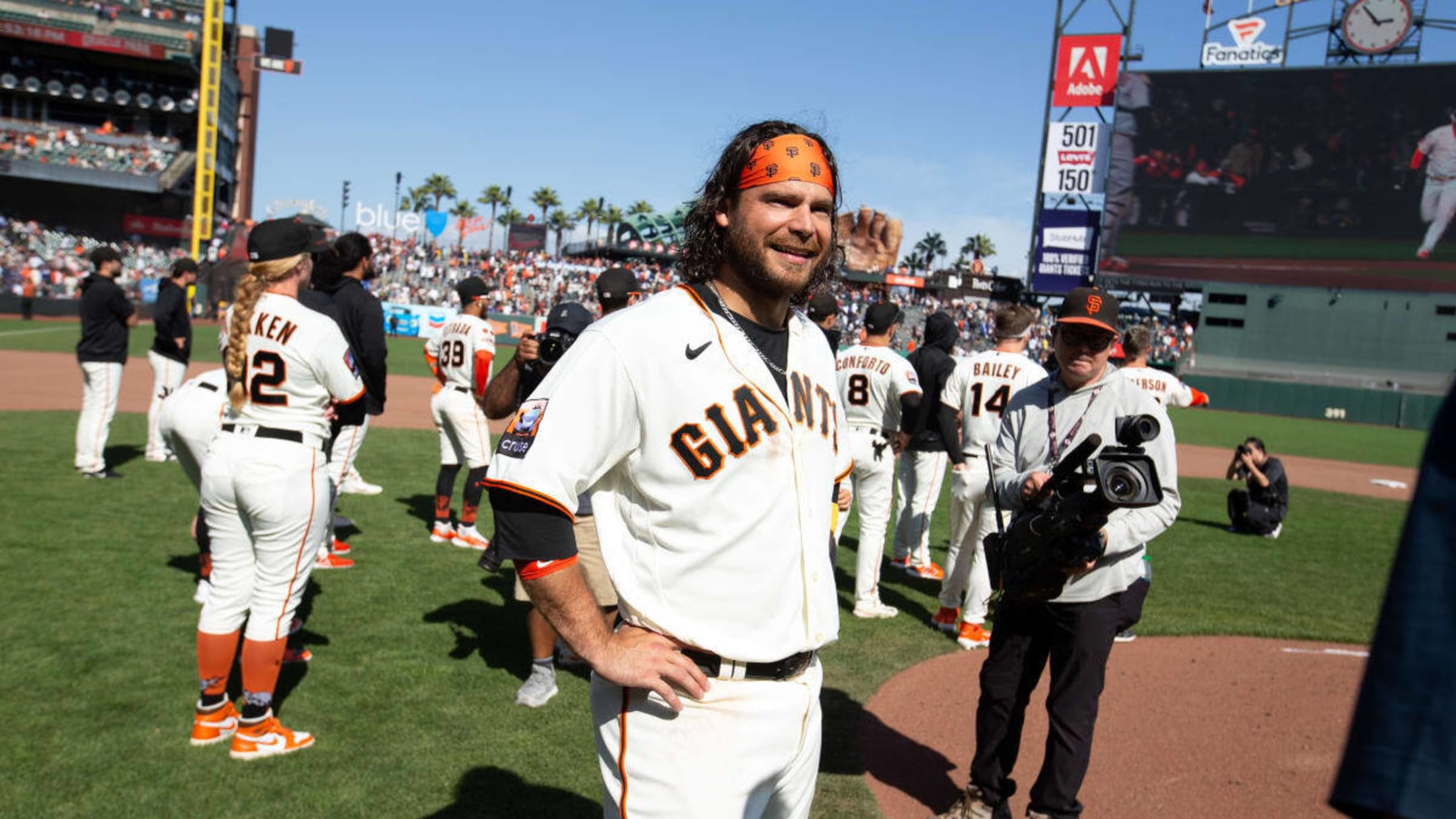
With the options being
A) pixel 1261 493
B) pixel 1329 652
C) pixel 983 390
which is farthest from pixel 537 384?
pixel 1261 493

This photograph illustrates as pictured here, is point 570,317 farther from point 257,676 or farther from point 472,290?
point 472,290

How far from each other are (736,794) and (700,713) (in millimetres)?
198

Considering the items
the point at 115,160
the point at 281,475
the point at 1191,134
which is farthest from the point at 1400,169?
the point at 115,160

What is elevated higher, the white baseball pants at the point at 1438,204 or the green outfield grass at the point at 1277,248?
the white baseball pants at the point at 1438,204

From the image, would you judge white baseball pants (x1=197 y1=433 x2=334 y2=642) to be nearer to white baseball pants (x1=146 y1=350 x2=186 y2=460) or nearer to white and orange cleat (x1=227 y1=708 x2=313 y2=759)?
white and orange cleat (x1=227 y1=708 x2=313 y2=759)

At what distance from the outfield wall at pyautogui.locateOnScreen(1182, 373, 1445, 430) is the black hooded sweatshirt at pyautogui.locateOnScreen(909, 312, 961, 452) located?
33.3 meters

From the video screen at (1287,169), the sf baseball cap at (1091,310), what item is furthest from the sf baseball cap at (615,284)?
the video screen at (1287,169)

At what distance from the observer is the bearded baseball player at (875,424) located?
719cm

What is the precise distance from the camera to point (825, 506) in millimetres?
2350

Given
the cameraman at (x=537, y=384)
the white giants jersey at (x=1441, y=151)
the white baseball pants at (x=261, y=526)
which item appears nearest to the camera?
the white baseball pants at (x=261, y=526)

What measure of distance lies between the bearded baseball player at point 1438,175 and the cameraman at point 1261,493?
29843 millimetres

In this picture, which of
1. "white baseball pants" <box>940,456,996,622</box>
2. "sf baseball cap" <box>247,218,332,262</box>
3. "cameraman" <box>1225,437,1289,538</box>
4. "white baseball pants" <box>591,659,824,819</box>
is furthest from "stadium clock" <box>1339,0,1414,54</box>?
"white baseball pants" <box>591,659,824,819</box>

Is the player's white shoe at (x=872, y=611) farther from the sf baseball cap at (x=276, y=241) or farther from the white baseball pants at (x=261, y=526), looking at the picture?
the sf baseball cap at (x=276, y=241)

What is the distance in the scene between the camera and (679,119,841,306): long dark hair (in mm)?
2393
